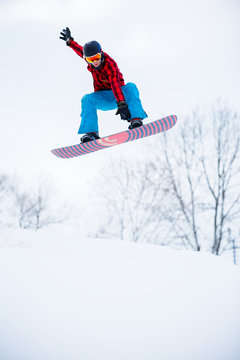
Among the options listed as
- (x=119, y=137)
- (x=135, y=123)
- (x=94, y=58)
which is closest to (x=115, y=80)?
(x=94, y=58)

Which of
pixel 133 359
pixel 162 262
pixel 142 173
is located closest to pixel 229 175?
pixel 142 173

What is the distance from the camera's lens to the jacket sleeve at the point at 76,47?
156 inches

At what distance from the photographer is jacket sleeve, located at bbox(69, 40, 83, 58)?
395 cm

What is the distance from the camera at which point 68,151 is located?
4.36m

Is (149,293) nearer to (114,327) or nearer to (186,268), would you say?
(114,327)

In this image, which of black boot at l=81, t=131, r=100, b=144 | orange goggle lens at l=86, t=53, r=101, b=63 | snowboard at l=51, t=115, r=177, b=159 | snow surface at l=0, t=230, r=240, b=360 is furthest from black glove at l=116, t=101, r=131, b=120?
snow surface at l=0, t=230, r=240, b=360

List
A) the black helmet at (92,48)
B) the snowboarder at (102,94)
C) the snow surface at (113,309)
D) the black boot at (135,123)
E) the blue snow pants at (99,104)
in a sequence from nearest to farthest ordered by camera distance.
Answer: the snow surface at (113,309), the black helmet at (92,48), the snowboarder at (102,94), the black boot at (135,123), the blue snow pants at (99,104)

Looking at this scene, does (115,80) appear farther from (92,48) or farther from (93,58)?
(92,48)

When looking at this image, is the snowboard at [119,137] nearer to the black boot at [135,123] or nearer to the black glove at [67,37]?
the black boot at [135,123]

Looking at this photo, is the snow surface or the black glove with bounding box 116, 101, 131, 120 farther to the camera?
the black glove with bounding box 116, 101, 131, 120

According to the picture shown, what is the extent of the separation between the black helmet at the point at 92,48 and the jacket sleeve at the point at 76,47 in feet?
1.65

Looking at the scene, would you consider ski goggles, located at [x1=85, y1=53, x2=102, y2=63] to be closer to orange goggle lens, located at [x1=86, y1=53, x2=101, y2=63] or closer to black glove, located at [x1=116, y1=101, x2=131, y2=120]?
orange goggle lens, located at [x1=86, y1=53, x2=101, y2=63]

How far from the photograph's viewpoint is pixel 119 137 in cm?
416

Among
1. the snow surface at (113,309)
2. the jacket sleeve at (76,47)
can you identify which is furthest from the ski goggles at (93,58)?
the snow surface at (113,309)
